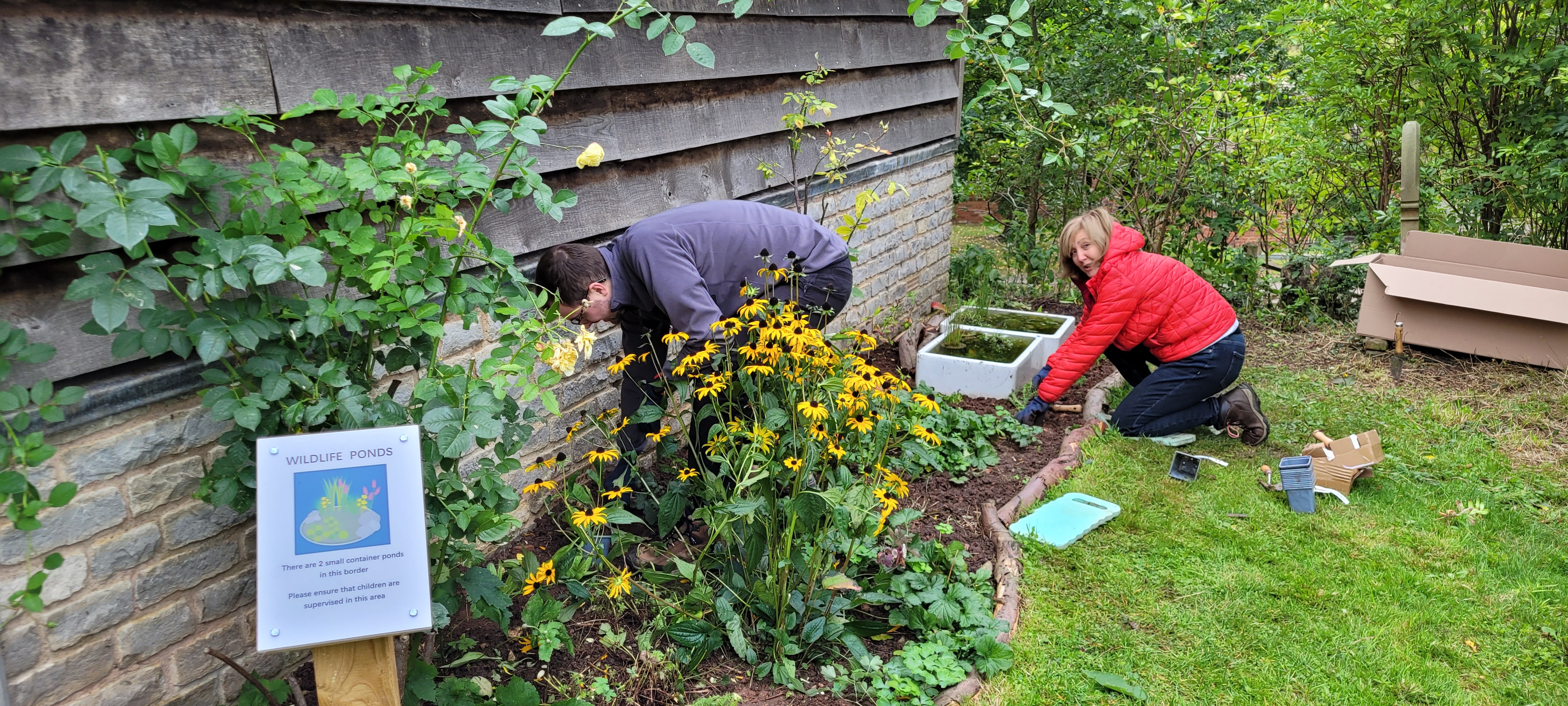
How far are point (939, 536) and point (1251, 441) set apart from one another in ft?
6.30

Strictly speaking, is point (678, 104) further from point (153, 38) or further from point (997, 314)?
point (997, 314)

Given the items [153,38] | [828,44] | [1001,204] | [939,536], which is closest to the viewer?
[153,38]

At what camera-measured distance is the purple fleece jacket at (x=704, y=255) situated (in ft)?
9.45

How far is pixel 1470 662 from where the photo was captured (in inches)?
107

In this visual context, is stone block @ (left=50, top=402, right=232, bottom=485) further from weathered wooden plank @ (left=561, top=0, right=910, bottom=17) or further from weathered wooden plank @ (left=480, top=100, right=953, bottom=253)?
weathered wooden plank @ (left=561, top=0, right=910, bottom=17)

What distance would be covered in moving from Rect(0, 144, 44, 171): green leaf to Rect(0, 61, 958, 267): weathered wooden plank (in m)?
0.12

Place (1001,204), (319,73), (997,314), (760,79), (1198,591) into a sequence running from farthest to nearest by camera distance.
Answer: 1. (1001,204)
2. (997,314)
3. (760,79)
4. (1198,591)
5. (319,73)

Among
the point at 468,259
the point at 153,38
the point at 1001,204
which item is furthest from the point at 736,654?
the point at 1001,204

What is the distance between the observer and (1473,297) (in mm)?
5031

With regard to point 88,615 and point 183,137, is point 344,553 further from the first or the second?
point 183,137

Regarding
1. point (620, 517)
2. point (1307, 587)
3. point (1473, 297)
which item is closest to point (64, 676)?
point (620, 517)

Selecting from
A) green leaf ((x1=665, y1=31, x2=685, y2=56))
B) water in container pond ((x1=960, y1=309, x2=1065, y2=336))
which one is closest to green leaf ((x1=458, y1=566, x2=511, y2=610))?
green leaf ((x1=665, y1=31, x2=685, y2=56))

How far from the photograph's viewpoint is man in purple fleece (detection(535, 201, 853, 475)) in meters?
2.82

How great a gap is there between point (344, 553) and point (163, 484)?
0.64 meters
